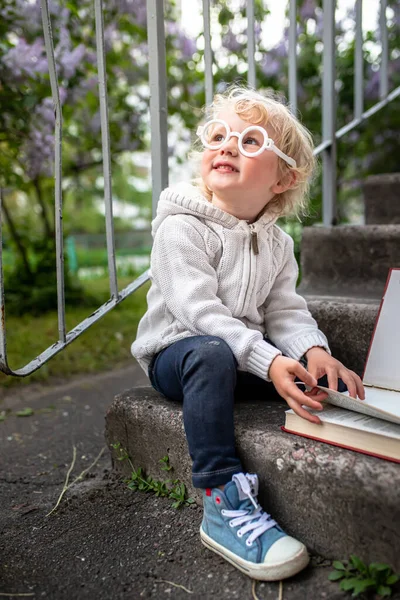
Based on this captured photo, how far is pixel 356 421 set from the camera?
3.84 ft

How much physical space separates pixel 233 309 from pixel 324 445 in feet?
1.42

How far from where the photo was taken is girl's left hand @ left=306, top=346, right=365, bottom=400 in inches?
51.7

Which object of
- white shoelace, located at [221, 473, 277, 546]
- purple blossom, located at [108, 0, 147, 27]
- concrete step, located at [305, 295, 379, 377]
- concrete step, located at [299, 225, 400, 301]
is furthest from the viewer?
purple blossom, located at [108, 0, 147, 27]

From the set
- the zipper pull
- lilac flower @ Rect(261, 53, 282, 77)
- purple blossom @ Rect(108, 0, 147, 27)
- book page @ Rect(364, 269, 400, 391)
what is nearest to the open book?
book page @ Rect(364, 269, 400, 391)

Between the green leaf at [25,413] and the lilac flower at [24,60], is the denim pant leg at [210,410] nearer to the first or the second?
the green leaf at [25,413]

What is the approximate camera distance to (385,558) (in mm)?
1066

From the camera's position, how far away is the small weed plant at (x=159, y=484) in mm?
1428

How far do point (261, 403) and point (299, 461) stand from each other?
0.34 metres

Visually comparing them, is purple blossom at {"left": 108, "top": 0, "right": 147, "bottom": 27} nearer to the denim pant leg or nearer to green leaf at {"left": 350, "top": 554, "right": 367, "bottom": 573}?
the denim pant leg

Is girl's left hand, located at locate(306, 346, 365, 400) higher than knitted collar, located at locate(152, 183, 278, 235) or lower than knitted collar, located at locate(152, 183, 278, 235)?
lower

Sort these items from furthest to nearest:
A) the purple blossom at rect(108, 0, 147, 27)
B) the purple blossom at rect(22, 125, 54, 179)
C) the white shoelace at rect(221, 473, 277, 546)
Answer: the purple blossom at rect(108, 0, 147, 27), the purple blossom at rect(22, 125, 54, 179), the white shoelace at rect(221, 473, 277, 546)

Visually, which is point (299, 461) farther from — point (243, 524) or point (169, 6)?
point (169, 6)

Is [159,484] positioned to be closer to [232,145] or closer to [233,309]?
[233,309]

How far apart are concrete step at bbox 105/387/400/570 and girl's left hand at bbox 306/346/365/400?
0.46ft
